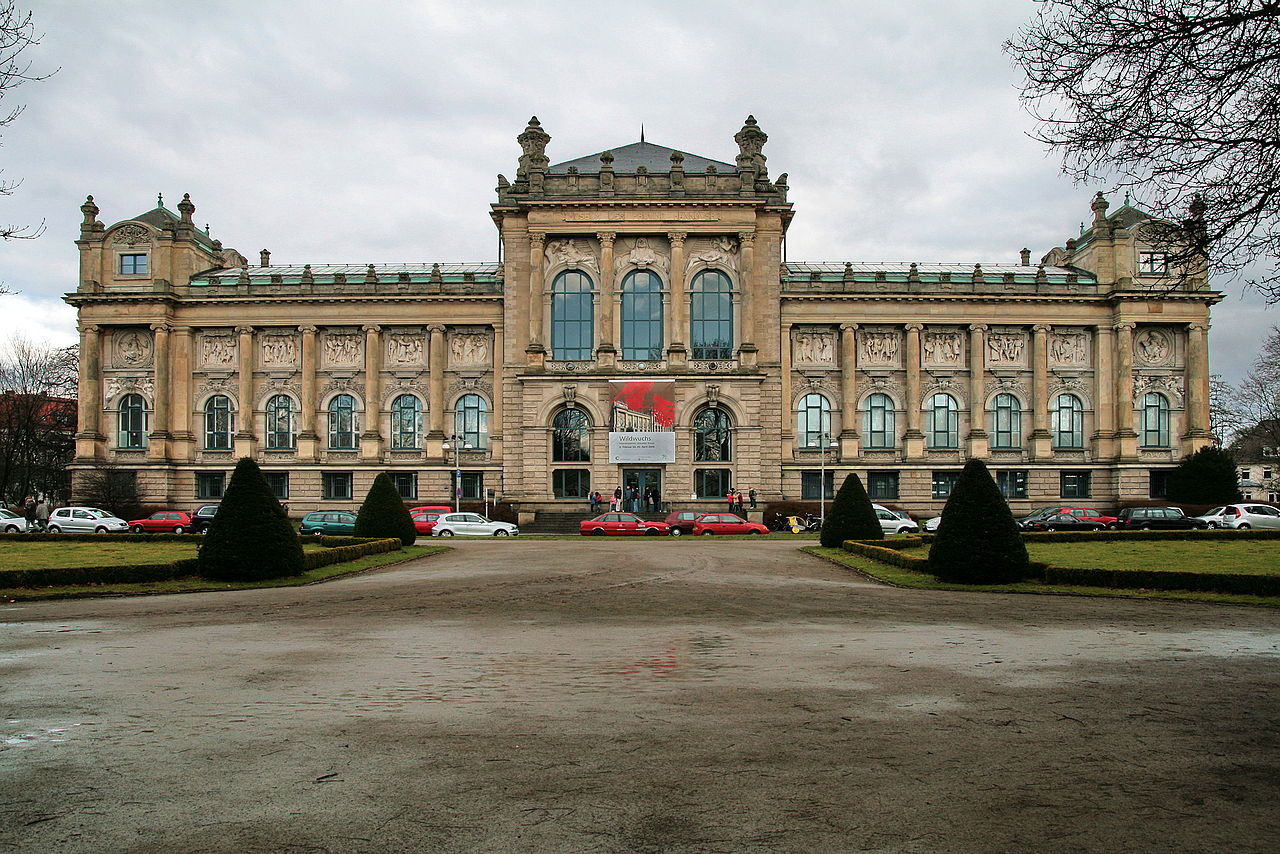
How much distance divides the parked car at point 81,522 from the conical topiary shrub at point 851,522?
37.4 meters

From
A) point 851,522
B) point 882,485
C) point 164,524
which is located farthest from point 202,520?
point 882,485

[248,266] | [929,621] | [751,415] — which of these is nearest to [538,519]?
[751,415]

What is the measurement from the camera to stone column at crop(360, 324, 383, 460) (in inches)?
2498

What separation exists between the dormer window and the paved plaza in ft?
184

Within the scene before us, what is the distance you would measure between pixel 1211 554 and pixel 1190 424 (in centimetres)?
3958

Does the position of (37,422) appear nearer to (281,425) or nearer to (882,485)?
(281,425)

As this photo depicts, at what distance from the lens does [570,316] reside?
6031 centimetres

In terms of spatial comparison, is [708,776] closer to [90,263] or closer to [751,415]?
[751,415]

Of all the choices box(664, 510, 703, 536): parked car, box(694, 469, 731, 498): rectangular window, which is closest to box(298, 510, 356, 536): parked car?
box(664, 510, 703, 536): parked car

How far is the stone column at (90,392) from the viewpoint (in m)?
63.4

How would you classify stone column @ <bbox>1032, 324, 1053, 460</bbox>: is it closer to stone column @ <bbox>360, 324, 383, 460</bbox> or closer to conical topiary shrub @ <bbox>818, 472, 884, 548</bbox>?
conical topiary shrub @ <bbox>818, 472, 884, 548</bbox>

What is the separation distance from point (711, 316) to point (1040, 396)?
2358cm

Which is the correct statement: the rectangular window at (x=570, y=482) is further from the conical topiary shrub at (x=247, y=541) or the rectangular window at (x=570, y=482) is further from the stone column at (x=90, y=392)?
the conical topiary shrub at (x=247, y=541)

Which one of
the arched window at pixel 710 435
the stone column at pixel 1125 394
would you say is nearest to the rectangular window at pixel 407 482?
the arched window at pixel 710 435
